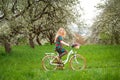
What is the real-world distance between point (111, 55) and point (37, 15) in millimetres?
6818

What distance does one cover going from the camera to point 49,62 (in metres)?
15.9

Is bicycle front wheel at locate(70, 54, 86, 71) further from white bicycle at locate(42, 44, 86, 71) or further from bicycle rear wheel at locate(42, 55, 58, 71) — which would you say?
bicycle rear wheel at locate(42, 55, 58, 71)

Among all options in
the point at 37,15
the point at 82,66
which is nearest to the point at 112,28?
the point at 37,15

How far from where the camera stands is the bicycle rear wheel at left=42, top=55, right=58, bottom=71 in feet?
52.1

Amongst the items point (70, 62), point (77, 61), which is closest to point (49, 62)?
point (70, 62)

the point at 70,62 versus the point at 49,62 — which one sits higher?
the point at 49,62

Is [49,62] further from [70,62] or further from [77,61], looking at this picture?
[77,61]

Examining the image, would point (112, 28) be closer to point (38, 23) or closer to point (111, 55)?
point (38, 23)

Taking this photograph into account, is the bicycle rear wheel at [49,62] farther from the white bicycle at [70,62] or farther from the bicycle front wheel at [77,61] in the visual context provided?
the bicycle front wheel at [77,61]

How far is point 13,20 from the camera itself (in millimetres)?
20328

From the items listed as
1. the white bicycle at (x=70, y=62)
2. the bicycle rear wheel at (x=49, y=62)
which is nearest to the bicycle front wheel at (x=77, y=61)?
the white bicycle at (x=70, y=62)

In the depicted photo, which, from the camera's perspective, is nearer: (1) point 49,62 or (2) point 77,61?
(2) point 77,61

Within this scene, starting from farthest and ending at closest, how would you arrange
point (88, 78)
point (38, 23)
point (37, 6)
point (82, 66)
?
point (38, 23), point (37, 6), point (82, 66), point (88, 78)

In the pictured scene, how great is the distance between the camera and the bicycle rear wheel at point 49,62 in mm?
15875
